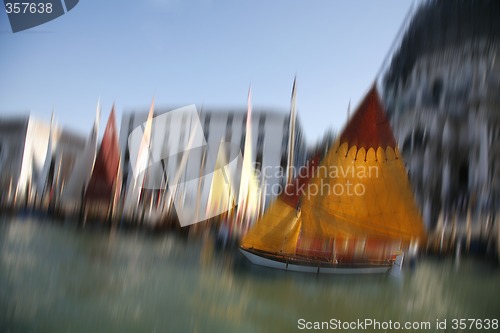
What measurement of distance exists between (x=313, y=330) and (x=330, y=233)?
4.98 meters

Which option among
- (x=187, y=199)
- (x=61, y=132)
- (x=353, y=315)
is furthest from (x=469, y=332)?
(x=61, y=132)

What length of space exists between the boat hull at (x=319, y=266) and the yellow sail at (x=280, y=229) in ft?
1.60

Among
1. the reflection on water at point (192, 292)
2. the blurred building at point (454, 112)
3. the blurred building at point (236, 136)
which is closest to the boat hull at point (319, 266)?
the reflection on water at point (192, 292)

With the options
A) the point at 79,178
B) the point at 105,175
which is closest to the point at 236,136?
the point at 105,175

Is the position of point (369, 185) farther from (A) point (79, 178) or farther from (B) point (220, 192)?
(A) point (79, 178)

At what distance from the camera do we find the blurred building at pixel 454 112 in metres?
28.4

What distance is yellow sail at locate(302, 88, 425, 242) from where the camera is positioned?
474 inches

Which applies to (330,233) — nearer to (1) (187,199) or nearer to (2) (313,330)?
(2) (313,330)

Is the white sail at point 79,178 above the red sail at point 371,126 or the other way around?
the other way around

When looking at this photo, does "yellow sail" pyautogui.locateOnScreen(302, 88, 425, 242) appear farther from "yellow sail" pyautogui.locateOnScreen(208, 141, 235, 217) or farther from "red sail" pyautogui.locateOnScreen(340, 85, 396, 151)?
"yellow sail" pyautogui.locateOnScreen(208, 141, 235, 217)

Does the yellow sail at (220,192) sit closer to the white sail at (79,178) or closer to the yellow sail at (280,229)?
the white sail at (79,178)

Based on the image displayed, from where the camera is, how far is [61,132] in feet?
149

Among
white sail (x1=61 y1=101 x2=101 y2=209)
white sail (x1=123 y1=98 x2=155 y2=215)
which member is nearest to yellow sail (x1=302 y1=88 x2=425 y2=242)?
white sail (x1=123 y1=98 x2=155 y2=215)

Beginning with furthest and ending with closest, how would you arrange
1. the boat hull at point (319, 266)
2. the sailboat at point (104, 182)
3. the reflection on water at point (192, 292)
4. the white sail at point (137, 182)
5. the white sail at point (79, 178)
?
1. the white sail at point (137, 182)
2. the white sail at point (79, 178)
3. the sailboat at point (104, 182)
4. the boat hull at point (319, 266)
5. the reflection on water at point (192, 292)
